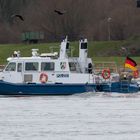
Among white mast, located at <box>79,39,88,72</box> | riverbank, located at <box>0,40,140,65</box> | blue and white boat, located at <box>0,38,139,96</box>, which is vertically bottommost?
blue and white boat, located at <box>0,38,139,96</box>

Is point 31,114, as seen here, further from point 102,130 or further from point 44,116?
point 102,130

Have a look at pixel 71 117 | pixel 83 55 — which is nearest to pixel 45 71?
pixel 83 55

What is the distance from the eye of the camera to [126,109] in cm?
3669

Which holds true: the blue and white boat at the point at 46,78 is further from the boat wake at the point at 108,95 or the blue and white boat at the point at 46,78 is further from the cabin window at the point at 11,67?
the boat wake at the point at 108,95

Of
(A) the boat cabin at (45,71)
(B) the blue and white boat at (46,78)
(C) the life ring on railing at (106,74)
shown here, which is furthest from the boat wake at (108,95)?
(C) the life ring on railing at (106,74)

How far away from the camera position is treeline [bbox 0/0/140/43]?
11050 centimetres

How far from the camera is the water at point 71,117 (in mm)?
28266

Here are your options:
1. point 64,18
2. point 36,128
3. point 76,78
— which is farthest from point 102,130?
point 64,18

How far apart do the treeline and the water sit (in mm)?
63657

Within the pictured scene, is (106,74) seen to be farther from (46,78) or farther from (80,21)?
(80,21)

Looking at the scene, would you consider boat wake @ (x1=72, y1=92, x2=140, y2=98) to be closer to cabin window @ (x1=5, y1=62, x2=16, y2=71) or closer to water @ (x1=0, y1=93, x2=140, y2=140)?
water @ (x1=0, y1=93, x2=140, y2=140)

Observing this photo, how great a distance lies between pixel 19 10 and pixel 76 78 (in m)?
91.5

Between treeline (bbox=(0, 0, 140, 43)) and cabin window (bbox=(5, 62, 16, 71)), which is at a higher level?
treeline (bbox=(0, 0, 140, 43))

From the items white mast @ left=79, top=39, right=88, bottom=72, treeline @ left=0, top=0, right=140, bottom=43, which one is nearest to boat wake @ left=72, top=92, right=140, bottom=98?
white mast @ left=79, top=39, right=88, bottom=72
